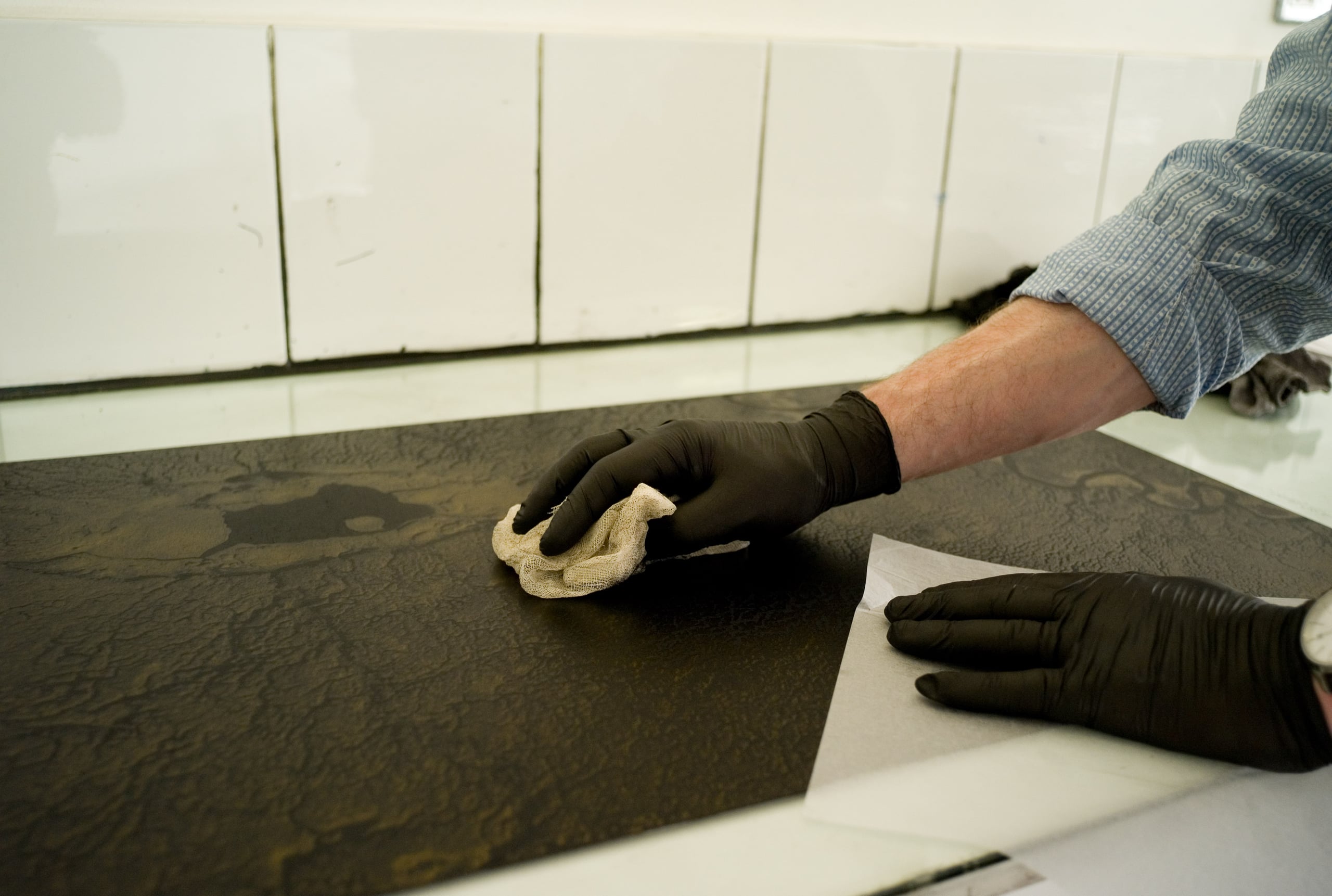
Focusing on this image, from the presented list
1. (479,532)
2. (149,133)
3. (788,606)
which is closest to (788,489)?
(788,606)

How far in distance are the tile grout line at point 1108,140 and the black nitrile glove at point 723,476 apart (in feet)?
3.51

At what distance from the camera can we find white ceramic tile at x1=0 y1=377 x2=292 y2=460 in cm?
112

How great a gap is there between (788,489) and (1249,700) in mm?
376

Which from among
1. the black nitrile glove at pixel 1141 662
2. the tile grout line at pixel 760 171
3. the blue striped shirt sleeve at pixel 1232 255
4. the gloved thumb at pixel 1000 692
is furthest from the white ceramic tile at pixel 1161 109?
the gloved thumb at pixel 1000 692

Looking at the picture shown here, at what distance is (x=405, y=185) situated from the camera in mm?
1345

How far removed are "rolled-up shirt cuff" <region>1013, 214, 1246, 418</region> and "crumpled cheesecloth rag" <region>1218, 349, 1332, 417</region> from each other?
626mm

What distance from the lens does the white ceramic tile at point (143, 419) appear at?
112 cm

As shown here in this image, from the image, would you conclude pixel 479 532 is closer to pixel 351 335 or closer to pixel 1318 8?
pixel 351 335

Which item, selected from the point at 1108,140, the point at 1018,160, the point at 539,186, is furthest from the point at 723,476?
the point at 1108,140

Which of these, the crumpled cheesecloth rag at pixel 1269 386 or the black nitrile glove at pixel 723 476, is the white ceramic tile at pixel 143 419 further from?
the crumpled cheesecloth rag at pixel 1269 386

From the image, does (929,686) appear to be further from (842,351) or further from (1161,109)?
(1161,109)

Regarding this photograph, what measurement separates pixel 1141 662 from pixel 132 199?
1.18 m

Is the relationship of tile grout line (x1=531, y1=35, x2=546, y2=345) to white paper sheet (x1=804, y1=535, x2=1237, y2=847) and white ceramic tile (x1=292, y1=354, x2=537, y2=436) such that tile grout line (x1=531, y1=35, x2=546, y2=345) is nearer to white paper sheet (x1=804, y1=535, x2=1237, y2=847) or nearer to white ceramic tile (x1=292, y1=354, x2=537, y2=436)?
white ceramic tile (x1=292, y1=354, x2=537, y2=436)

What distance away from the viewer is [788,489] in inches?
34.7
